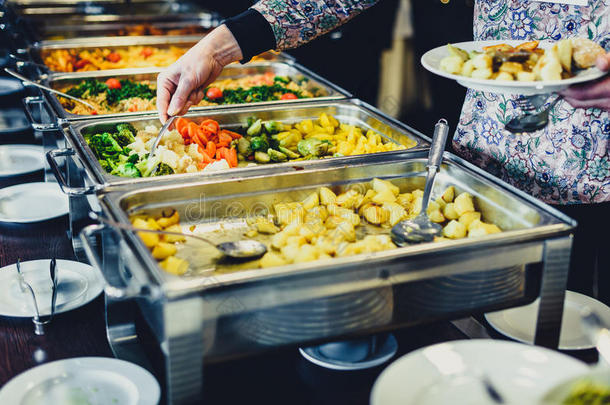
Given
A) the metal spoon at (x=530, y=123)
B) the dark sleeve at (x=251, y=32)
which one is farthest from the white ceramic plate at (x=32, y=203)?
the metal spoon at (x=530, y=123)

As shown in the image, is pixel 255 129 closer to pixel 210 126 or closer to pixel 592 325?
pixel 210 126

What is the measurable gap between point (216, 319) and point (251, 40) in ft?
3.76

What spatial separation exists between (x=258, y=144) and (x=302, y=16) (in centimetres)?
45

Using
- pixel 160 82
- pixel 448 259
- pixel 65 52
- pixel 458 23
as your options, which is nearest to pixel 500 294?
pixel 448 259

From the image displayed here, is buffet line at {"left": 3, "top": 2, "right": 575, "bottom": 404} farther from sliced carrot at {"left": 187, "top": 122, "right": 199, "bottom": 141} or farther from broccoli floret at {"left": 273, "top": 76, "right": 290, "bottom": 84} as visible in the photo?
broccoli floret at {"left": 273, "top": 76, "right": 290, "bottom": 84}

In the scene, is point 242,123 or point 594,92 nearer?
point 594,92

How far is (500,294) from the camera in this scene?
1459mm

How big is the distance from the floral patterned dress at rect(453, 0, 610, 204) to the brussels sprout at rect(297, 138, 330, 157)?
509 millimetres

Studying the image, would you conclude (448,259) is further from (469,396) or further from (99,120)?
(99,120)

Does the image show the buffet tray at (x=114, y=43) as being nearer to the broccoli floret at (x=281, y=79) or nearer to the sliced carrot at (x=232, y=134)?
the broccoli floret at (x=281, y=79)

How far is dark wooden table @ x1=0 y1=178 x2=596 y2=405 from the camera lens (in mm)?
1323

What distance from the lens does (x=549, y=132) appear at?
1.94 m

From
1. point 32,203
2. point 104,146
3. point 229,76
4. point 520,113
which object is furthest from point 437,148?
point 229,76

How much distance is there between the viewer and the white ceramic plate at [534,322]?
4.96 feet
